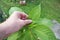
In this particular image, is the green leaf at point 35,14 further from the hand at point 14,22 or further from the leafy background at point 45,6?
the leafy background at point 45,6

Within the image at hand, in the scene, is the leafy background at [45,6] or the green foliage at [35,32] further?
the leafy background at [45,6]

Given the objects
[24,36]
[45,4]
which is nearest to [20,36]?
[24,36]

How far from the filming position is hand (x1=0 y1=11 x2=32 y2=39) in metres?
0.70

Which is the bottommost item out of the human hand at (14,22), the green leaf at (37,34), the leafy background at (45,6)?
the leafy background at (45,6)

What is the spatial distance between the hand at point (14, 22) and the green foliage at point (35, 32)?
3 centimetres

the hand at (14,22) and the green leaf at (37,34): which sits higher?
the hand at (14,22)

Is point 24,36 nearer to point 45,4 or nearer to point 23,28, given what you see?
point 23,28

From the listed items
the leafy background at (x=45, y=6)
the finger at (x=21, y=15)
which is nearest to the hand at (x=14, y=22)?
the finger at (x=21, y=15)

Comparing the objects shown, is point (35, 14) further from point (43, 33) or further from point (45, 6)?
point (45, 6)

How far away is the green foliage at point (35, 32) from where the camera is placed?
0.76m

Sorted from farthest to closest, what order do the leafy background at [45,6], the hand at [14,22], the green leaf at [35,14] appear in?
the leafy background at [45,6], the green leaf at [35,14], the hand at [14,22]

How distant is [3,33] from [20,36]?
0.11 meters

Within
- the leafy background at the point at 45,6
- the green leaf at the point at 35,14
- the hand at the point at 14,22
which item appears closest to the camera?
the hand at the point at 14,22

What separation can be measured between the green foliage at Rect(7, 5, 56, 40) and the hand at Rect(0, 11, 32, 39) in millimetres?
31
